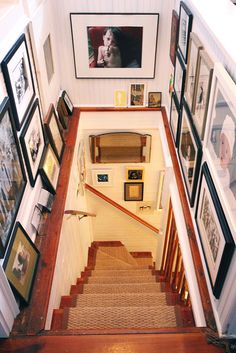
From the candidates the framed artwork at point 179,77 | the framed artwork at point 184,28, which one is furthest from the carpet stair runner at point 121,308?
the framed artwork at point 184,28

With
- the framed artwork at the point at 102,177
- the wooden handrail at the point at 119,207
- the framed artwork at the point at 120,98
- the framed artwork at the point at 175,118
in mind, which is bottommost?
the wooden handrail at the point at 119,207

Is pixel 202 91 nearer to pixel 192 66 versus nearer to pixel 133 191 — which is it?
pixel 192 66

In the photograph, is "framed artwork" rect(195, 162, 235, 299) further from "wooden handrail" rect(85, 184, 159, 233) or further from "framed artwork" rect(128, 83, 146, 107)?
"wooden handrail" rect(85, 184, 159, 233)

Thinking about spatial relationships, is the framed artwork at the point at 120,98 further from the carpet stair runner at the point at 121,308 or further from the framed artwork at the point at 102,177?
the carpet stair runner at the point at 121,308

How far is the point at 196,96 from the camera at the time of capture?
7.70 ft

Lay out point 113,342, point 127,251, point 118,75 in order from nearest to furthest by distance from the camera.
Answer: point 113,342 < point 118,75 < point 127,251

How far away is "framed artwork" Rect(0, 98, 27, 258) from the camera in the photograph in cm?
186

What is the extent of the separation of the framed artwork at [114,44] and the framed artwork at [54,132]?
81cm

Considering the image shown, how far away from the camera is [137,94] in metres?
4.05

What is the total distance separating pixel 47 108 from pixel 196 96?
1.45 m

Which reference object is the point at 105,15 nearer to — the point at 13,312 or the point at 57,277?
the point at 57,277

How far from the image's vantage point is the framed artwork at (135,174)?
514cm

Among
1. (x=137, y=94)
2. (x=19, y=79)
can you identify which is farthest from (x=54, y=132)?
(x=137, y=94)

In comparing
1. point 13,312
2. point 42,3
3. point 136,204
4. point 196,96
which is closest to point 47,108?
point 42,3
